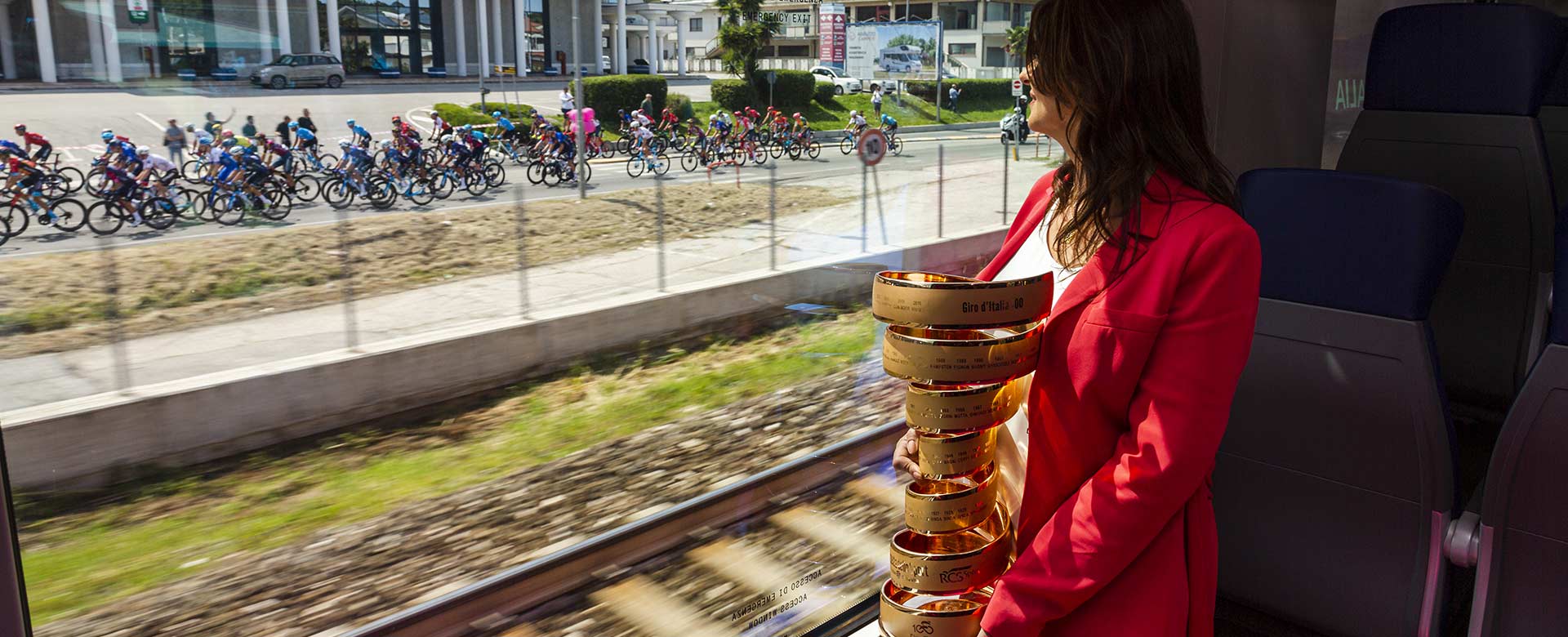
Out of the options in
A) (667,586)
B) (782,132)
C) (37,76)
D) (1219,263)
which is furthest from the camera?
(667,586)

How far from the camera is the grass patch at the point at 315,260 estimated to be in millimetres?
1940

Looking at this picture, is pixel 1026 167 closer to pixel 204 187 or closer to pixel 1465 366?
pixel 1465 366

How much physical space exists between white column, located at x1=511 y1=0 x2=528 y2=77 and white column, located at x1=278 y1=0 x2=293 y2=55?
518mm

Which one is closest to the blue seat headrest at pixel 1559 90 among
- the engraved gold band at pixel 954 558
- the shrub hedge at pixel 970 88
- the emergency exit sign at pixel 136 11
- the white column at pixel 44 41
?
the shrub hedge at pixel 970 88

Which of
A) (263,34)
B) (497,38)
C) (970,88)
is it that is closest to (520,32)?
(497,38)

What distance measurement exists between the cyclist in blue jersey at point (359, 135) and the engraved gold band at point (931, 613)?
1.53m

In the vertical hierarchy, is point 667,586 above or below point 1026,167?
below

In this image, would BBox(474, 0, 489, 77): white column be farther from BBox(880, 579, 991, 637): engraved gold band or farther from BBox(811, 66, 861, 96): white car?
BBox(880, 579, 991, 637): engraved gold band

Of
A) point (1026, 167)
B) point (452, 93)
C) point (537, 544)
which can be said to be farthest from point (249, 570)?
point (1026, 167)

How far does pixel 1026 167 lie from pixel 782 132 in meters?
1.05

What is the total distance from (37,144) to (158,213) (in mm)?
237

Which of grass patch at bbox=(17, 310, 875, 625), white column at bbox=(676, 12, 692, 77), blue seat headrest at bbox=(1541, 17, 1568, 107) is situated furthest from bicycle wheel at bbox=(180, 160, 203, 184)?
blue seat headrest at bbox=(1541, 17, 1568, 107)

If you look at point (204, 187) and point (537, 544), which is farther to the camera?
point (537, 544)

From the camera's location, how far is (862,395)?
3.79m
